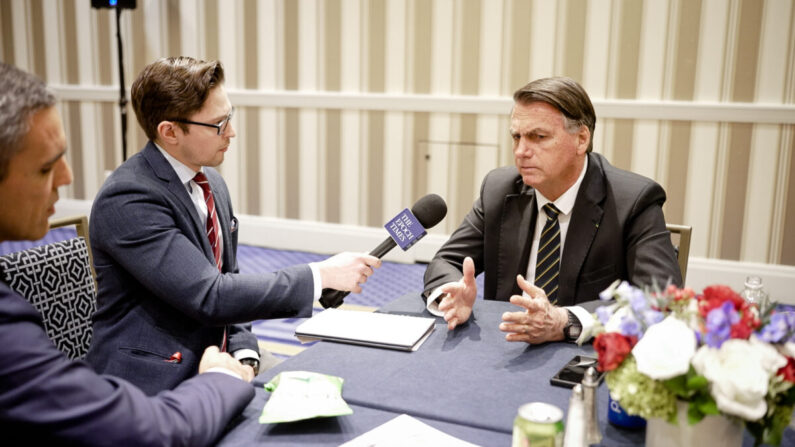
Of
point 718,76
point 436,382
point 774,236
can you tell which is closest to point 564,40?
point 718,76

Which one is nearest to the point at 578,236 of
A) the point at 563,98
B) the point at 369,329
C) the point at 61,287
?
the point at 563,98

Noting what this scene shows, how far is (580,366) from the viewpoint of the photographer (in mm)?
1623

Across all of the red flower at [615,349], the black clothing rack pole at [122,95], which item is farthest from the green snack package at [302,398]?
the black clothing rack pole at [122,95]

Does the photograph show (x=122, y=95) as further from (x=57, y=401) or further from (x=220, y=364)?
(x=57, y=401)

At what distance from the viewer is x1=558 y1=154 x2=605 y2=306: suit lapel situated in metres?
2.31

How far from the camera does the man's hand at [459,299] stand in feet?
6.35

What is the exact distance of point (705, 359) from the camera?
1058 mm

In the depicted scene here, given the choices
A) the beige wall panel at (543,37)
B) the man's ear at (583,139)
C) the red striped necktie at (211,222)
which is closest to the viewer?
the red striped necktie at (211,222)

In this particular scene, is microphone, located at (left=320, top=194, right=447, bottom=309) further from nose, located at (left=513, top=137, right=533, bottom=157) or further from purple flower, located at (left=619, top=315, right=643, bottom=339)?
purple flower, located at (left=619, top=315, right=643, bottom=339)

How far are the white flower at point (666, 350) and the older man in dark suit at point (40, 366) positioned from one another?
77 centimetres

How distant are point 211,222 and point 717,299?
1517 millimetres

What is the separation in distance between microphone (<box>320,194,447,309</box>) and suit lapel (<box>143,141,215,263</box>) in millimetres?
394

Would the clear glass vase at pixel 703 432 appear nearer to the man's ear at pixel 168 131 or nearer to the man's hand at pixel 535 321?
the man's hand at pixel 535 321

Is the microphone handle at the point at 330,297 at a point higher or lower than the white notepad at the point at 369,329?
higher
